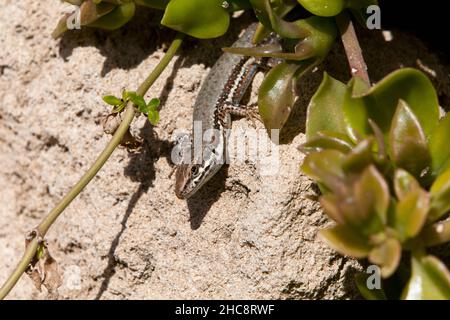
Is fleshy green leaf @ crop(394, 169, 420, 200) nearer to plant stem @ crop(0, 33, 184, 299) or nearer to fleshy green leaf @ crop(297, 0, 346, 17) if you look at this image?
fleshy green leaf @ crop(297, 0, 346, 17)

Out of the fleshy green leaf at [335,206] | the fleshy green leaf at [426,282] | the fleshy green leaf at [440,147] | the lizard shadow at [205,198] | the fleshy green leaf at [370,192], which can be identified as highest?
the fleshy green leaf at [370,192]

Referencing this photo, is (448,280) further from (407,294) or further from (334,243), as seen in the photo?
(334,243)

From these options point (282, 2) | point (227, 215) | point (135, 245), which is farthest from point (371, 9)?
point (135, 245)

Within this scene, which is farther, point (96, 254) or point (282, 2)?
point (96, 254)

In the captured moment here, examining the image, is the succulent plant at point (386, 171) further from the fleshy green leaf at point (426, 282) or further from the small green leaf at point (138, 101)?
the small green leaf at point (138, 101)

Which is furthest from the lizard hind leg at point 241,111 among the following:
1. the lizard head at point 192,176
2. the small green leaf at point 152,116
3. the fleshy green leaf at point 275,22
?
the fleshy green leaf at point 275,22

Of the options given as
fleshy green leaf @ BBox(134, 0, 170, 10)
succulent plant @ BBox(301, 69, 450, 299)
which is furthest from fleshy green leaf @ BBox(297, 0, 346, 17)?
fleshy green leaf @ BBox(134, 0, 170, 10)

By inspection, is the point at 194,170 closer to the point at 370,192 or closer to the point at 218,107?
the point at 218,107
